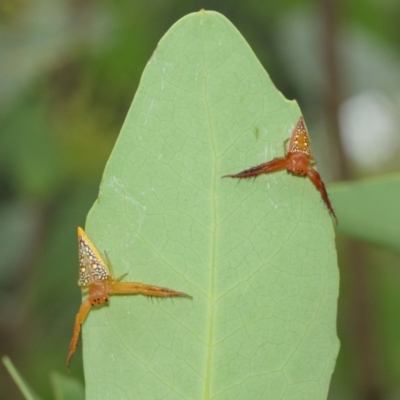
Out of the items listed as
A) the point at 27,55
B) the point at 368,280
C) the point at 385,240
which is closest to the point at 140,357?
the point at 385,240

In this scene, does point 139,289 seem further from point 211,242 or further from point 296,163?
point 296,163

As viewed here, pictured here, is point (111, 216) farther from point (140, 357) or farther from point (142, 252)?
point (140, 357)

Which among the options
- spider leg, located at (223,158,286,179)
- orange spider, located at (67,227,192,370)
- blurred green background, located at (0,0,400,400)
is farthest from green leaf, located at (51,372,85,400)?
blurred green background, located at (0,0,400,400)

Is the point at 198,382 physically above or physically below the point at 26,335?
above

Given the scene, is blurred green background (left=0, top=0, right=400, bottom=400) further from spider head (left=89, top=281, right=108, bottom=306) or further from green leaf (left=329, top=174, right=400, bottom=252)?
spider head (left=89, top=281, right=108, bottom=306)

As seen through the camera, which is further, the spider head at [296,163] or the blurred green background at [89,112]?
the blurred green background at [89,112]

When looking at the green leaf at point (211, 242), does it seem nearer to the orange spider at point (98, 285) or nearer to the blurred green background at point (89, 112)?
the orange spider at point (98, 285)

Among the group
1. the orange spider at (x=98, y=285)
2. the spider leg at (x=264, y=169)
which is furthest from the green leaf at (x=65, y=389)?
the spider leg at (x=264, y=169)

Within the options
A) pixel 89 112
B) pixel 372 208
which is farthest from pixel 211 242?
pixel 89 112
